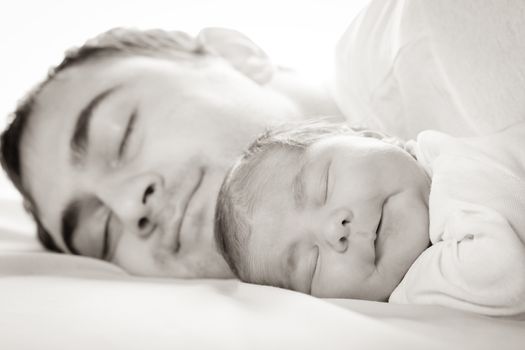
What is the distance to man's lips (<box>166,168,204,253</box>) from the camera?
3.47ft

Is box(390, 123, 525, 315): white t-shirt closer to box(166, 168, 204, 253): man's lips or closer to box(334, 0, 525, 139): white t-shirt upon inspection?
box(334, 0, 525, 139): white t-shirt

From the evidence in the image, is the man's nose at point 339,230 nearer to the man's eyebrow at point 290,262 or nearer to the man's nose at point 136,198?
the man's eyebrow at point 290,262

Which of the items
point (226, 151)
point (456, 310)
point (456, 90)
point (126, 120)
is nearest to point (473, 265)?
point (456, 310)

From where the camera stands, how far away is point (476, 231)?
0.66m

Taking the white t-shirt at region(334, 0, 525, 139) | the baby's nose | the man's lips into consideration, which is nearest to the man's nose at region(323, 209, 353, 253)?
the baby's nose

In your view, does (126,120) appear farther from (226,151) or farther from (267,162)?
(267,162)

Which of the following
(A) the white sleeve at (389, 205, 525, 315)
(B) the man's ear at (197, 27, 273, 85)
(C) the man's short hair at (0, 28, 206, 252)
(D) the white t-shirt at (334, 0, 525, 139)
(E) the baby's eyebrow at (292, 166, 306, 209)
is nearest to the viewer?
(A) the white sleeve at (389, 205, 525, 315)

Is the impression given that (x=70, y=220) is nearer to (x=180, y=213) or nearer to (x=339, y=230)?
(x=180, y=213)

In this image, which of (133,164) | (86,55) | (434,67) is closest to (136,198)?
(133,164)

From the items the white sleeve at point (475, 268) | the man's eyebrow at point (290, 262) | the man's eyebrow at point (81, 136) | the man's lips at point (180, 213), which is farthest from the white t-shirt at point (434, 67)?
the man's eyebrow at point (81, 136)

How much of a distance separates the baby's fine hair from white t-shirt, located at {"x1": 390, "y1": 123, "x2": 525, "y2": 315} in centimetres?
22

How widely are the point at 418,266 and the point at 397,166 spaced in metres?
0.16

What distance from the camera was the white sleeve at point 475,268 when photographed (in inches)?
23.9

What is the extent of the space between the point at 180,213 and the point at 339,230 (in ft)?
1.24
